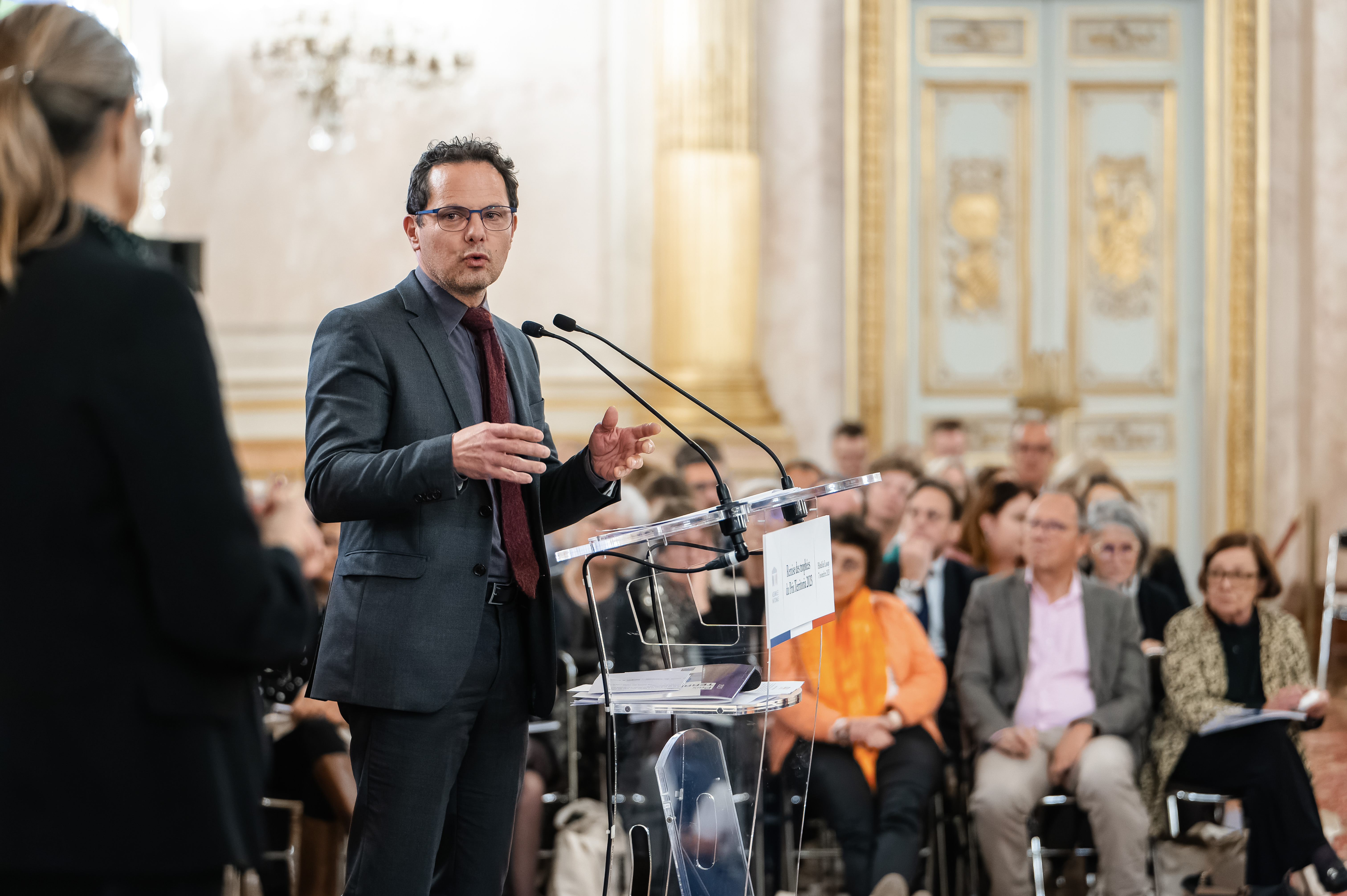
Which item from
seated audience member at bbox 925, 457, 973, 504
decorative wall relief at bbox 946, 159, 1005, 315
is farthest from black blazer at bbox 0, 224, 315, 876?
decorative wall relief at bbox 946, 159, 1005, 315

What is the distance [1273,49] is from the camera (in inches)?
357

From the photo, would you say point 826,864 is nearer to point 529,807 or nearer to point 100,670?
point 529,807

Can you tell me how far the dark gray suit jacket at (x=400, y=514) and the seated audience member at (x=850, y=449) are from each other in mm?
5054

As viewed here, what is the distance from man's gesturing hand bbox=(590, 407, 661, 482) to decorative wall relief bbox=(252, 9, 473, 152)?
6.37 metres

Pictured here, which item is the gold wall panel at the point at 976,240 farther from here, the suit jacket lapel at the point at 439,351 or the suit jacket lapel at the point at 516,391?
the suit jacket lapel at the point at 439,351

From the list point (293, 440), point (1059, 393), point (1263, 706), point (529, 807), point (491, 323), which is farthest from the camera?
point (1059, 393)

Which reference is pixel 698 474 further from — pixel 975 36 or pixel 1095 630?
pixel 975 36

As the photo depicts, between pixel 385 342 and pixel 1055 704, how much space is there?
9.15ft

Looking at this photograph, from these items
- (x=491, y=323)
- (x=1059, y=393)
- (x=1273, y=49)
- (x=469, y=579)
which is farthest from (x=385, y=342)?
(x=1273, y=49)

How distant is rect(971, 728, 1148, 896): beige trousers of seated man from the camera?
4020 millimetres

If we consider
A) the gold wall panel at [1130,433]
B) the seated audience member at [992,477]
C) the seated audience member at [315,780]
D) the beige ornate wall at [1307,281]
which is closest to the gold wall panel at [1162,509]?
the gold wall panel at [1130,433]

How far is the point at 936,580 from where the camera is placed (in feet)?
16.4

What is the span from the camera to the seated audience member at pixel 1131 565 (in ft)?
17.1

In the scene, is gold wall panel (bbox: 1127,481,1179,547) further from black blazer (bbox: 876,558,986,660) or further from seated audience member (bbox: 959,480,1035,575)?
black blazer (bbox: 876,558,986,660)
